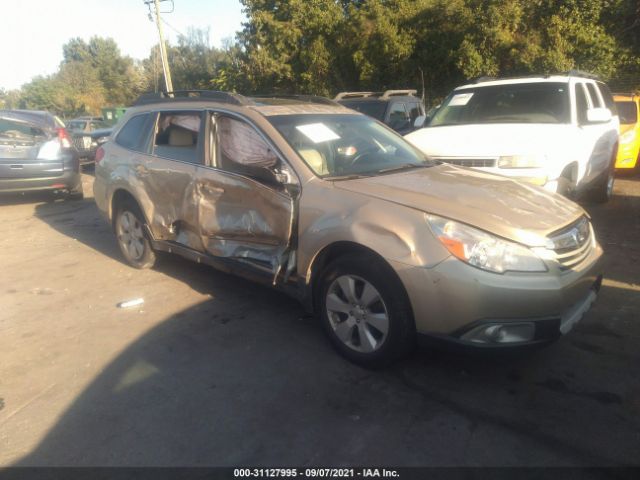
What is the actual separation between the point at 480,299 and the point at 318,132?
6.46ft

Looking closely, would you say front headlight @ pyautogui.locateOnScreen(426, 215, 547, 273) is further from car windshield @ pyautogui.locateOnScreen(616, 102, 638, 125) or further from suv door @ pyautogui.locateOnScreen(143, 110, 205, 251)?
car windshield @ pyautogui.locateOnScreen(616, 102, 638, 125)

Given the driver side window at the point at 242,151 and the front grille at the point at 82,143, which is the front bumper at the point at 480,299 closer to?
the driver side window at the point at 242,151

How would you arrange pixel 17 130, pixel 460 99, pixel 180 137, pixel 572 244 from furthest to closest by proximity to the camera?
pixel 17 130, pixel 460 99, pixel 180 137, pixel 572 244

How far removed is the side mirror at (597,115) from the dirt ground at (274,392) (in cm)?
212

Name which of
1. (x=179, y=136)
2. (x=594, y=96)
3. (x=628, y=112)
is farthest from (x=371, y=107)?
(x=179, y=136)

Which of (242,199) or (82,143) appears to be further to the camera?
(82,143)

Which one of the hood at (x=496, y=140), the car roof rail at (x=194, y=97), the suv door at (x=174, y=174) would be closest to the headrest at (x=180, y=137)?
the suv door at (x=174, y=174)

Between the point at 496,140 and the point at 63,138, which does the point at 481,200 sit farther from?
the point at 63,138

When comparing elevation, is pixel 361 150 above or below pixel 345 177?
above

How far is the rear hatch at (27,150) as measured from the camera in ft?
27.9

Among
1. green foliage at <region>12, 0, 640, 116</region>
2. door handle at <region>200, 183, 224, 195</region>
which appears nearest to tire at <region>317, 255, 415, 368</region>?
door handle at <region>200, 183, 224, 195</region>

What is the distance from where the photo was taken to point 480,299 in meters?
2.69

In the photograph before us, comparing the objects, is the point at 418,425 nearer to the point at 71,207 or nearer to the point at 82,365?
the point at 82,365

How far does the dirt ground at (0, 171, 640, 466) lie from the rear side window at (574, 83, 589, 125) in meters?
2.38
